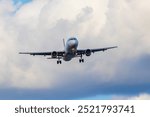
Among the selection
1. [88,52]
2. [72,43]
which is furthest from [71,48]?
[88,52]

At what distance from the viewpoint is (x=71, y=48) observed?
174m

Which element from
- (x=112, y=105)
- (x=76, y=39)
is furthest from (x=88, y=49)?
(x=112, y=105)

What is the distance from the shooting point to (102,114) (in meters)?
83.8

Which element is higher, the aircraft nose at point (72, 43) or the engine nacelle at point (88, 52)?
the aircraft nose at point (72, 43)

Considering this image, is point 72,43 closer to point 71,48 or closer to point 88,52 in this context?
point 71,48

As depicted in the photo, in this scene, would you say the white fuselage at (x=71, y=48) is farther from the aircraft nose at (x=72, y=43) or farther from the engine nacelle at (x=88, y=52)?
the engine nacelle at (x=88, y=52)

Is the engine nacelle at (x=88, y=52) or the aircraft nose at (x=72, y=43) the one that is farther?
the engine nacelle at (x=88, y=52)

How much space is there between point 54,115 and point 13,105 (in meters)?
7.14

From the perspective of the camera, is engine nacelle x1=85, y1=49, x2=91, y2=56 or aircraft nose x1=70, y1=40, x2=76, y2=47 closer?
aircraft nose x1=70, y1=40, x2=76, y2=47

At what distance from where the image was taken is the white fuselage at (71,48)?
173375 millimetres

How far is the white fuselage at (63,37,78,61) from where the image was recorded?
17338 cm

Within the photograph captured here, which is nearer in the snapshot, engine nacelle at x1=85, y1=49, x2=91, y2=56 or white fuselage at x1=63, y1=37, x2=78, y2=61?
white fuselage at x1=63, y1=37, x2=78, y2=61

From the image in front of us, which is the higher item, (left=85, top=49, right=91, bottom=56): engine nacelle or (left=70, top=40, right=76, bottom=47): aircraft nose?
(left=70, top=40, right=76, bottom=47): aircraft nose

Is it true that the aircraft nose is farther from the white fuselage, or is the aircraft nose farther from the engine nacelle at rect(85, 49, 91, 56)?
the engine nacelle at rect(85, 49, 91, 56)
